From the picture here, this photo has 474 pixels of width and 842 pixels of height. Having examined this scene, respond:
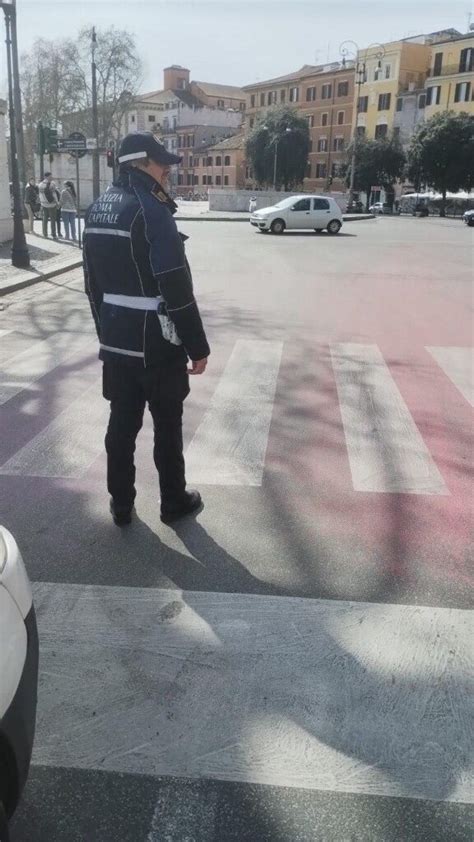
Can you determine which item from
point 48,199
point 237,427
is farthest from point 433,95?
point 237,427

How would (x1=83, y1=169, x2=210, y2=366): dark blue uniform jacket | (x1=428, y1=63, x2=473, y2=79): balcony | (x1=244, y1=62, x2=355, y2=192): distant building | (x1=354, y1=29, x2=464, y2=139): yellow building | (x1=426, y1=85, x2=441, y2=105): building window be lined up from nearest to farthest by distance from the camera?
1. (x1=83, y1=169, x2=210, y2=366): dark blue uniform jacket
2. (x1=428, y1=63, x2=473, y2=79): balcony
3. (x1=426, y1=85, x2=441, y2=105): building window
4. (x1=354, y1=29, x2=464, y2=139): yellow building
5. (x1=244, y1=62, x2=355, y2=192): distant building

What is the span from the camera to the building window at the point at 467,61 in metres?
70.5

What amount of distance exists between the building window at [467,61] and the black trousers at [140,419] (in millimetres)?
79015

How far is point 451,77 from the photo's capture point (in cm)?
7219

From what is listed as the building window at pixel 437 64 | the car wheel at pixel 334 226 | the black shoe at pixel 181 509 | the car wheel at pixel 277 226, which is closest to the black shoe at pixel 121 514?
the black shoe at pixel 181 509

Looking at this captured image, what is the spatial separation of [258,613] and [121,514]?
3.64ft

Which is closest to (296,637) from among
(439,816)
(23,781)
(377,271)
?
(439,816)

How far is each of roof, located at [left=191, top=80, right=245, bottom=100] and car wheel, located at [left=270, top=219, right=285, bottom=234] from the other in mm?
95039

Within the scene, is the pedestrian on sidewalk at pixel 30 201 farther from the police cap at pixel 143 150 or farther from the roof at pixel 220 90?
the roof at pixel 220 90

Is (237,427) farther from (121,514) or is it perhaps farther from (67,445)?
(121,514)

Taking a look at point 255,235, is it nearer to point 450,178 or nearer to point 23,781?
point 23,781

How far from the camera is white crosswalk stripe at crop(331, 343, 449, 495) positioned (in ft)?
14.7

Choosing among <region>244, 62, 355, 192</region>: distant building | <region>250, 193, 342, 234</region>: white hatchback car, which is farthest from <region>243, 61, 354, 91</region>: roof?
<region>250, 193, 342, 234</region>: white hatchback car

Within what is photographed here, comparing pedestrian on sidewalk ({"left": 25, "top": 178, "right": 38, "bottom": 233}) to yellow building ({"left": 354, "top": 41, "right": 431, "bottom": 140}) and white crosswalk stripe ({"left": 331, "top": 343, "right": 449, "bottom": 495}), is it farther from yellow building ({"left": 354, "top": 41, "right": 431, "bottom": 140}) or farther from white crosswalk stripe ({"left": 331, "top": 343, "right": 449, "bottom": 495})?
yellow building ({"left": 354, "top": 41, "right": 431, "bottom": 140})
